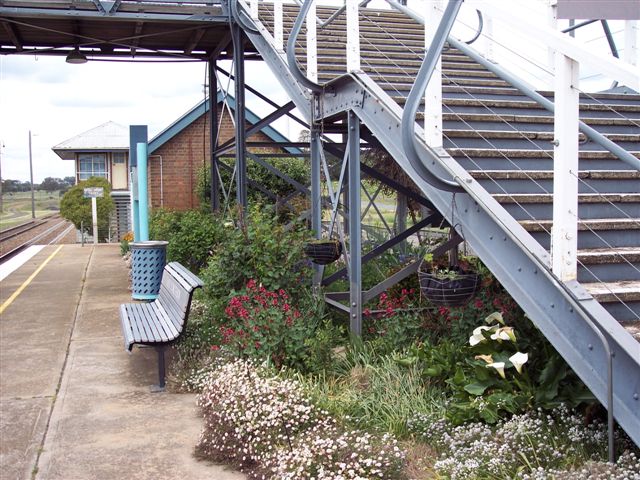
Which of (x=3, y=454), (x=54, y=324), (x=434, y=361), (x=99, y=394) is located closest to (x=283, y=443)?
(x=434, y=361)

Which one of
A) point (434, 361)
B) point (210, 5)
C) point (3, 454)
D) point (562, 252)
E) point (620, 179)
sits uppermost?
point (210, 5)

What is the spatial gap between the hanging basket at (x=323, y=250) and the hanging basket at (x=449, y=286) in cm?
269

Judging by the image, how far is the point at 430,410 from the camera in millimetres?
5008

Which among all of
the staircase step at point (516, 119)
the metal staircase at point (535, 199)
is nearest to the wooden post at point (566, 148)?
the metal staircase at point (535, 199)

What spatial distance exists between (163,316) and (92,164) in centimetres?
3140

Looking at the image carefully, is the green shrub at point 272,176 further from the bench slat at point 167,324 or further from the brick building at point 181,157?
the bench slat at point 167,324

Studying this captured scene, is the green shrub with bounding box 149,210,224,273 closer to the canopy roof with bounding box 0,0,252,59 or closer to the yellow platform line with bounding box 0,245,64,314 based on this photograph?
the yellow platform line with bounding box 0,245,64,314

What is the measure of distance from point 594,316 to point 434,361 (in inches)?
84.2

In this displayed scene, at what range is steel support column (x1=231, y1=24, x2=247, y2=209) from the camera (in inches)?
449

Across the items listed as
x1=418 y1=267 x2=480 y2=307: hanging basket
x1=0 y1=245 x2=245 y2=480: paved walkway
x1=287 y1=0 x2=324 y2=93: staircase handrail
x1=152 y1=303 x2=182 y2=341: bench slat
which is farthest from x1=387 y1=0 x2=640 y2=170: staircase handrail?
x1=152 y1=303 x2=182 y2=341: bench slat

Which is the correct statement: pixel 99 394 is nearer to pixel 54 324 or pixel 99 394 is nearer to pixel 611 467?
pixel 54 324

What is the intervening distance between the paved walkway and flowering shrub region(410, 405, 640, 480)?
1.35 meters

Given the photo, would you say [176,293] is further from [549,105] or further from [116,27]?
[116,27]

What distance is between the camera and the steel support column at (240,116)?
11.4 m
